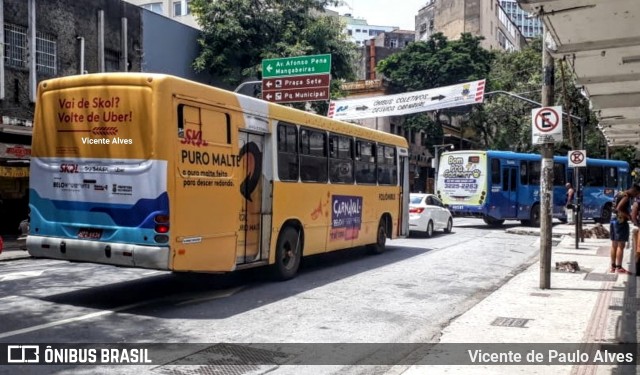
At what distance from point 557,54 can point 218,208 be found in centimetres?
513

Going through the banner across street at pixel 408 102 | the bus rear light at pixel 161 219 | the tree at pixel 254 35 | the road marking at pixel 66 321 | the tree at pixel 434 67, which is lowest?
the road marking at pixel 66 321

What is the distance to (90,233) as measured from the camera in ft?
26.6

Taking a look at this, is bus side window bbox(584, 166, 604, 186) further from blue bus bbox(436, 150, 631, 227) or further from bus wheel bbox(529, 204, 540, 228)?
bus wheel bbox(529, 204, 540, 228)

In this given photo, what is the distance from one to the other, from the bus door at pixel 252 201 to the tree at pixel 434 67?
36202 millimetres

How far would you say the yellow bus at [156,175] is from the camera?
774 centimetres

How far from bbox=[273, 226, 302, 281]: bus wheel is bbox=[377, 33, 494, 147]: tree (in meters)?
35.3

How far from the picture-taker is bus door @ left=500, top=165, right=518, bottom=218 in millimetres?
25719

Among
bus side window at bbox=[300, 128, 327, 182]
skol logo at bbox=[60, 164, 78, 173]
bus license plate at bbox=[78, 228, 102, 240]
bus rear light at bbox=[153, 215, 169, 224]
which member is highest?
bus side window at bbox=[300, 128, 327, 182]

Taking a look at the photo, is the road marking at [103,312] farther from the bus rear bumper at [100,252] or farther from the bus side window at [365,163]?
the bus side window at [365,163]

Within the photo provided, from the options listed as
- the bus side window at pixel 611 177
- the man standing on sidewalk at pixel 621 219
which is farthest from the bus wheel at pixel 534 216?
the man standing on sidewalk at pixel 621 219

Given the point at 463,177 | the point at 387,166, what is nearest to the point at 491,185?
the point at 463,177

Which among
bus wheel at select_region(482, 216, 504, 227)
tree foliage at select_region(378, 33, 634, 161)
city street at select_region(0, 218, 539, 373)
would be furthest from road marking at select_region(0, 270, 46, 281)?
tree foliage at select_region(378, 33, 634, 161)

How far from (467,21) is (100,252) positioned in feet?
202

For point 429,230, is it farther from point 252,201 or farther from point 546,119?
point 252,201
